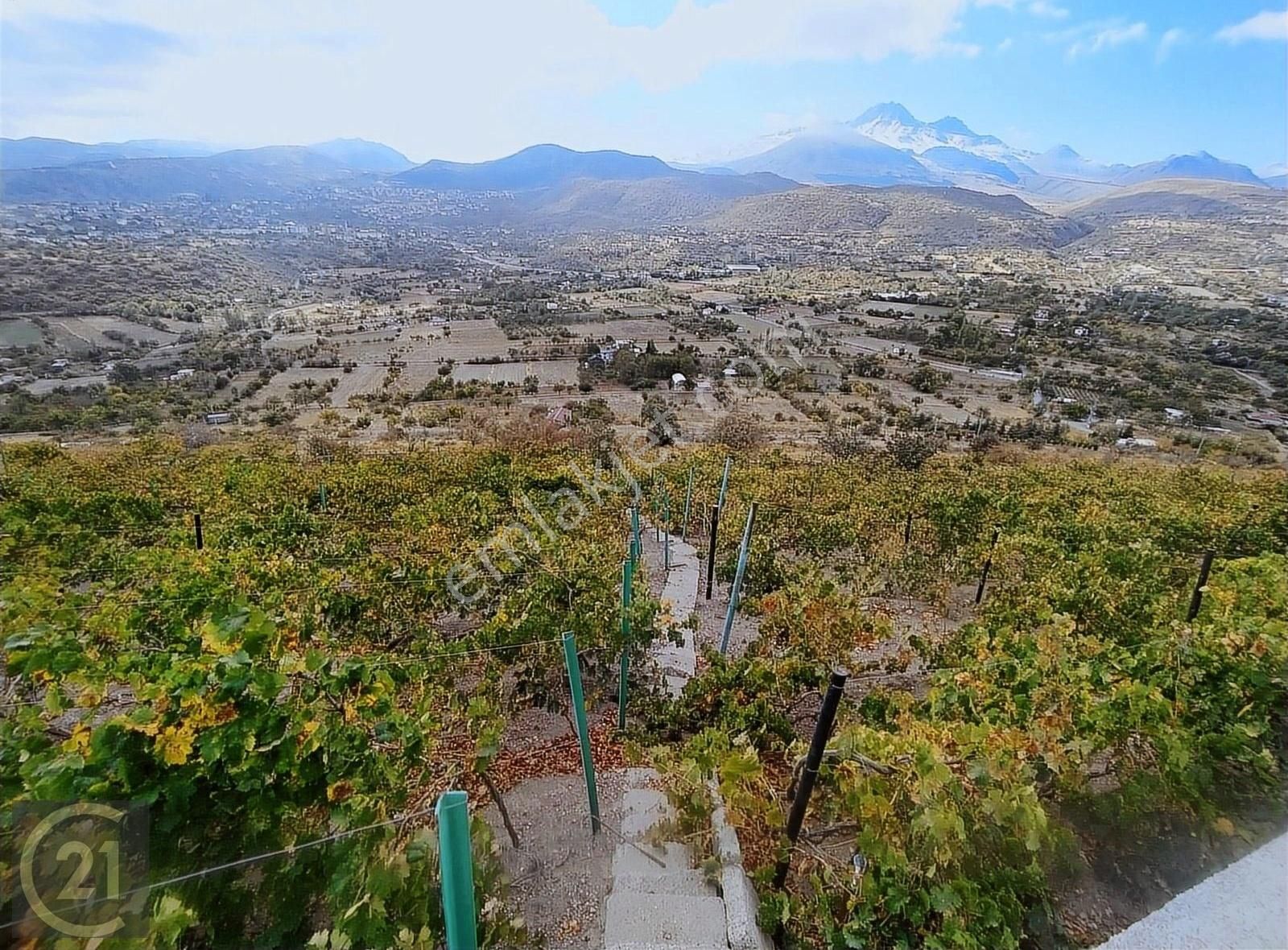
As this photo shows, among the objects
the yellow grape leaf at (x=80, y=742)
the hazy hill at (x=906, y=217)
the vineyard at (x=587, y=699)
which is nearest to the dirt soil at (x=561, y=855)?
the vineyard at (x=587, y=699)

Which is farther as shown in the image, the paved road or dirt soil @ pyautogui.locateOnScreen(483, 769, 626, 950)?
dirt soil @ pyautogui.locateOnScreen(483, 769, 626, 950)

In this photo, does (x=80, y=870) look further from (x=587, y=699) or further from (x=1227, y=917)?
(x=1227, y=917)

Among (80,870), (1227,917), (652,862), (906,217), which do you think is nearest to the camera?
(80,870)

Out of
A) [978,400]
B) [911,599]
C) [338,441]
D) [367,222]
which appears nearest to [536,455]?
[911,599]

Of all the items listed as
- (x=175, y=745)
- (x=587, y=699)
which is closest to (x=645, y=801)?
(x=587, y=699)

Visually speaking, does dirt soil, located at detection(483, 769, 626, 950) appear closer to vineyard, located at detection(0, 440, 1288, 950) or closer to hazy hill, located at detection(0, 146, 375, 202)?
vineyard, located at detection(0, 440, 1288, 950)

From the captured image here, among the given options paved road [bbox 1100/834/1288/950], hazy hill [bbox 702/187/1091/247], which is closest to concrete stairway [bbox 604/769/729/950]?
paved road [bbox 1100/834/1288/950]
